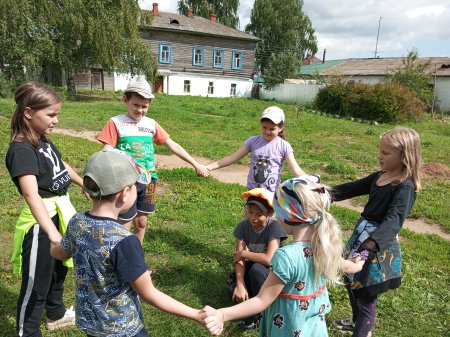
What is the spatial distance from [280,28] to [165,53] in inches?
729

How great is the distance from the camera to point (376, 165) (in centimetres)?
975

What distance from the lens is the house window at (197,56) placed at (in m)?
Answer: 34.5

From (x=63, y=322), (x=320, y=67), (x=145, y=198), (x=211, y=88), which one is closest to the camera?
(x=63, y=322)

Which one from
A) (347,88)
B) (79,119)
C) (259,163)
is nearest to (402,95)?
(347,88)

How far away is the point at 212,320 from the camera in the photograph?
6.40 feet

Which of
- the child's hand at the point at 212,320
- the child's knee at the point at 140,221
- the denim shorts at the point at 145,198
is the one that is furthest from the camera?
the child's knee at the point at 140,221

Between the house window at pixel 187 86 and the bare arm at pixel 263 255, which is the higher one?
the house window at pixel 187 86

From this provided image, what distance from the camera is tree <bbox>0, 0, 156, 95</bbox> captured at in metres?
19.6

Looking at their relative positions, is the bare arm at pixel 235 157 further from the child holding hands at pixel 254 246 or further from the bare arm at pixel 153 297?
the bare arm at pixel 153 297

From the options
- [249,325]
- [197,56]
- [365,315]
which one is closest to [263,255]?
[249,325]

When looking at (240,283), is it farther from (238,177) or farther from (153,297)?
(238,177)

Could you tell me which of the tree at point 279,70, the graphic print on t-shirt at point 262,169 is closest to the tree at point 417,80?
the tree at point 279,70

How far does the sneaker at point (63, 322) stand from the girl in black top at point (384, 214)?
223 centimetres

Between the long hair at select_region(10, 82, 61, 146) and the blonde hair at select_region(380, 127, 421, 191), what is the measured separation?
2.28 meters
